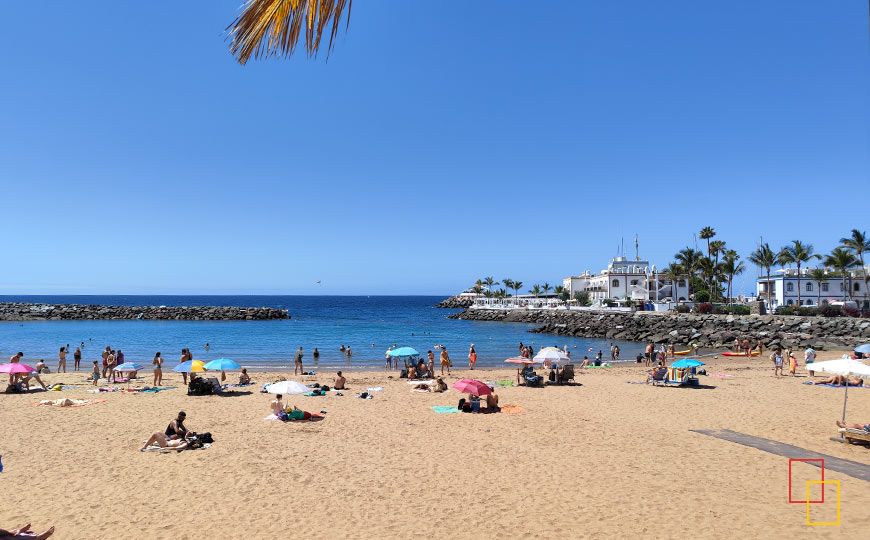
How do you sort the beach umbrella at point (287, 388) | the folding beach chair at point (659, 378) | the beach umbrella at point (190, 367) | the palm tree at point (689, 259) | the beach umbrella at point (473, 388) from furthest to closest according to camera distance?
1. the palm tree at point (689, 259)
2. the folding beach chair at point (659, 378)
3. the beach umbrella at point (190, 367)
4. the beach umbrella at point (473, 388)
5. the beach umbrella at point (287, 388)

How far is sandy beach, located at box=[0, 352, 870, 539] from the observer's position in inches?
285

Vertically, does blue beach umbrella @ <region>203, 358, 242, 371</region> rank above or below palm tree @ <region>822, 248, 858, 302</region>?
below

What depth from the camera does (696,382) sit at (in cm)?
1944

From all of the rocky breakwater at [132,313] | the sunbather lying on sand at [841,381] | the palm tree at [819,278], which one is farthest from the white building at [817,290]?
the rocky breakwater at [132,313]

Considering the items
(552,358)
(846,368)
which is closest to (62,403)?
(552,358)

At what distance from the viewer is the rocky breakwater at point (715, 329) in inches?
1497

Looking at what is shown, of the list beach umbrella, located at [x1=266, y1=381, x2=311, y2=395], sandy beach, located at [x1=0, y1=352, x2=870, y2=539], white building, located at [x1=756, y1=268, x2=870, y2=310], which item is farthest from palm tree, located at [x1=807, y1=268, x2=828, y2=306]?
beach umbrella, located at [x1=266, y1=381, x2=311, y2=395]

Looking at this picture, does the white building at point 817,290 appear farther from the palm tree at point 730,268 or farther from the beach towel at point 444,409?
the beach towel at point 444,409

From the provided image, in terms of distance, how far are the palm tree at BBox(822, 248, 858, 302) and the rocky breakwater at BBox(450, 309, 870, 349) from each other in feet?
48.6

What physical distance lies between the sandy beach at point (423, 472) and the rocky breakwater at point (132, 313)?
241 feet

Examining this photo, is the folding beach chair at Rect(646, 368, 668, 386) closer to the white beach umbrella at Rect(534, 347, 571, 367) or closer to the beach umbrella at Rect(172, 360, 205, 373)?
the white beach umbrella at Rect(534, 347, 571, 367)

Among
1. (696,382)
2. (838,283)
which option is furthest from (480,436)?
(838,283)

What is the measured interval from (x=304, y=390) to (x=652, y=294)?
231ft

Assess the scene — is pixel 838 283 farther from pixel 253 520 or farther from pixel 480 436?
pixel 253 520
